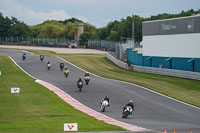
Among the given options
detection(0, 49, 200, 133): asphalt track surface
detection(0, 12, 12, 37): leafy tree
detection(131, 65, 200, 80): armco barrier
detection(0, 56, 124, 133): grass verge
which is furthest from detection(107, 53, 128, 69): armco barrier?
detection(0, 12, 12, 37): leafy tree

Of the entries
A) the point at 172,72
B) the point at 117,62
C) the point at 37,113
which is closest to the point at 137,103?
the point at 37,113

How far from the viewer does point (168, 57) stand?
6391cm

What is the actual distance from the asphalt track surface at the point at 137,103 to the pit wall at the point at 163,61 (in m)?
12.2

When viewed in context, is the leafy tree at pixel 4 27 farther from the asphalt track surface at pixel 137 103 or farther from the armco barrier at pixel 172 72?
the asphalt track surface at pixel 137 103

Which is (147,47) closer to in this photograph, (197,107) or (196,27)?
(196,27)

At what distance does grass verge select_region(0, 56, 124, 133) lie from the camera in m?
21.8

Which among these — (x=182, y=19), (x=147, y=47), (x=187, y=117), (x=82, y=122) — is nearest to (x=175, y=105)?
(x=187, y=117)

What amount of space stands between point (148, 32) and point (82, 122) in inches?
1893

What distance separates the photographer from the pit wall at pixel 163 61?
57.2m

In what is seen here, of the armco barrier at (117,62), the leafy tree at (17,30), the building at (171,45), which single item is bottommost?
the armco barrier at (117,62)

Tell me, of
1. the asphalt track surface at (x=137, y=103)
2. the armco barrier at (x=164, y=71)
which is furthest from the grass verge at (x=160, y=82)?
the asphalt track surface at (x=137, y=103)

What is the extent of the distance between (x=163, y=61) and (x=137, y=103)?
Result: 31.7 metres

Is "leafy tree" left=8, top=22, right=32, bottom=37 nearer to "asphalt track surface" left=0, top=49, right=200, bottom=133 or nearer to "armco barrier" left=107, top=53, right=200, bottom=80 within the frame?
"armco barrier" left=107, top=53, right=200, bottom=80

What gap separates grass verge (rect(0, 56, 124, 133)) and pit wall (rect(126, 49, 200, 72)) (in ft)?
72.3
